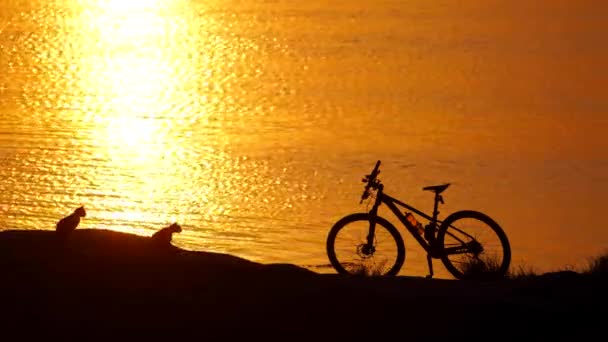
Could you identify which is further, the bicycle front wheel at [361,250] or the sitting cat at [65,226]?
the bicycle front wheel at [361,250]

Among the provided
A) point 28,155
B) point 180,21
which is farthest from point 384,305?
point 180,21

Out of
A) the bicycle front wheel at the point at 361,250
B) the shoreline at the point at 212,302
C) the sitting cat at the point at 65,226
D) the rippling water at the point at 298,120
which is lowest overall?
the shoreline at the point at 212,302

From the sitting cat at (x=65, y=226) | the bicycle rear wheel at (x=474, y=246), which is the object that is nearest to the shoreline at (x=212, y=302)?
the sitting cat at (x=65, y=226)

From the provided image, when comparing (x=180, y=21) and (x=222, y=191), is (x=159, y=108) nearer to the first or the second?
(x=222, y=191)

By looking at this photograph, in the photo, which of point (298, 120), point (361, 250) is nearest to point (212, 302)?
point (361, 250)

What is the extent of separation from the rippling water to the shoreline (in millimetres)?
6789

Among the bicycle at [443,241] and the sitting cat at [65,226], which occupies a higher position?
the bicycle at [443,241]

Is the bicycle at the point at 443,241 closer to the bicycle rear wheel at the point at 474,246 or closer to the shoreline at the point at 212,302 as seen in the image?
the bicycle rear wheel at the point at 474,246

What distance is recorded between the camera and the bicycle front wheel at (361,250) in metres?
14.6

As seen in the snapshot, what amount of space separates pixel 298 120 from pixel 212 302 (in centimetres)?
1808

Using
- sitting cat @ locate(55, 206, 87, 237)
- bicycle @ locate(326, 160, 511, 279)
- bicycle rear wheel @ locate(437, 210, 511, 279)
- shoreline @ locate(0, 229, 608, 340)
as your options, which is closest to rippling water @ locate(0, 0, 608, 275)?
bicycle @ locate(326, 160, 511, 279)

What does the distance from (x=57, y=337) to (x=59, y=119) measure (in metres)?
18.7

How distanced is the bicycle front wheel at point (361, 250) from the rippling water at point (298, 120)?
2.37m

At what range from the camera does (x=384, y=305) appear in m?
11.4
